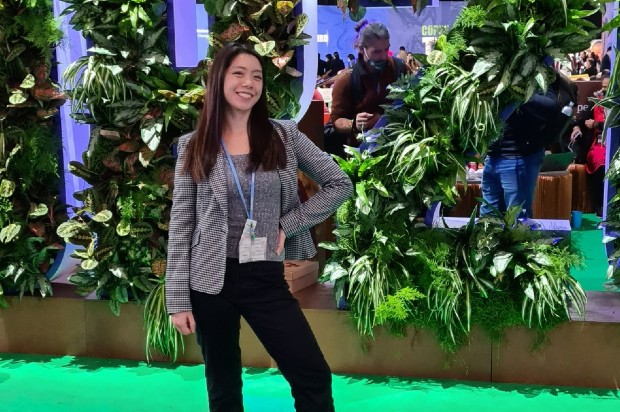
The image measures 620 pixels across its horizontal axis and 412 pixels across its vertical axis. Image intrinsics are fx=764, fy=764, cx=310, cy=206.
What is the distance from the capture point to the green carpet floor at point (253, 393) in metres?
3.50

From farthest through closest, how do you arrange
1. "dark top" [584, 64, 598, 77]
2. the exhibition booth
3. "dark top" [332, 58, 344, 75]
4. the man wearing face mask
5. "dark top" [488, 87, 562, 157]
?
1. "dark top" [584, 64, 598, 77]
2. "dark top" [332, 58, 344, 75]
3. the man wearing face mask
4. "dark top" [488, 87, 562, 157]
5. the exhibition booth

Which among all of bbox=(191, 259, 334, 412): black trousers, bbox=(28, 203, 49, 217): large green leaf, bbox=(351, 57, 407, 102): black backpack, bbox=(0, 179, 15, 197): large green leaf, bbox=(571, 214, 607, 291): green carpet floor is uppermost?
bbox=(351, 57, 407, 102): black backpack

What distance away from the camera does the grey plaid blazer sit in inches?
97.4

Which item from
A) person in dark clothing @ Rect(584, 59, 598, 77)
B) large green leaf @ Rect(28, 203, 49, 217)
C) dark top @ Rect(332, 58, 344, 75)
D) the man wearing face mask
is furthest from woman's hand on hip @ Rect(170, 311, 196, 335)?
person in dark clothing @ Rect(584, 59, 598, 77)

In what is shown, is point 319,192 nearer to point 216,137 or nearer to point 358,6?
point 216,137

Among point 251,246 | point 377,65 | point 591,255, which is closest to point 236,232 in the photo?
point 251,246

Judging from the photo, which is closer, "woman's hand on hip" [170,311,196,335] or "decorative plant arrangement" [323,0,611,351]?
"woman's hand on hip" [170,311,196,335]

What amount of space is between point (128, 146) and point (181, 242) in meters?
1.62

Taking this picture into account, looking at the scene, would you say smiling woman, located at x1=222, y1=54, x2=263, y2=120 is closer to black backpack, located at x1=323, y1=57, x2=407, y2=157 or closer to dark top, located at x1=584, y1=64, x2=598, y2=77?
black backpack, located at x1=323, y1=57, x2=407, y2=157

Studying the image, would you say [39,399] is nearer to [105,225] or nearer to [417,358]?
[105,225]

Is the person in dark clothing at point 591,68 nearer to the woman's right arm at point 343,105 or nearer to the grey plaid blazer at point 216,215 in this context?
the woman's right arm at point 343,105

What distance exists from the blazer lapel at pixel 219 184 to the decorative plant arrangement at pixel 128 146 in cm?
144

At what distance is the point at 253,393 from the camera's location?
3.68 metres

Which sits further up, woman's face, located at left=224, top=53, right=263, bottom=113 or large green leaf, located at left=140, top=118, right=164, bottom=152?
woman's face, located at left=224, top=53, right=263, bottom=113
